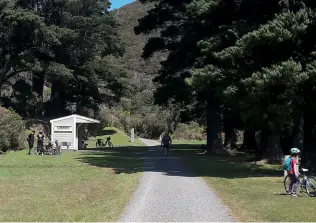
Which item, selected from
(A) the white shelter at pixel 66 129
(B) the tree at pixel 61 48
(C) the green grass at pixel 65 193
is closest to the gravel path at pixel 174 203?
(C) the green grass at pixel 65 193

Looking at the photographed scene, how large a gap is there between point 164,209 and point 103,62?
47.9 m

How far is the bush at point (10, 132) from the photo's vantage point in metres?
38.3

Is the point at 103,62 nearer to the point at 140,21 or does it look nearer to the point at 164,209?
Answer: the point at 140,21

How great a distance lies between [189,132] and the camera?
80625 mm

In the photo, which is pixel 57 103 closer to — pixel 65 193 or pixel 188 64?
pixel 188 64

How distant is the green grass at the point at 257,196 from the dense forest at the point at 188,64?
238 centimetres

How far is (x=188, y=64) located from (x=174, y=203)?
911 inches

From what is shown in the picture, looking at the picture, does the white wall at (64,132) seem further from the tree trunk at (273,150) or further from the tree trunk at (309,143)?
the tree trunk at (309,143)

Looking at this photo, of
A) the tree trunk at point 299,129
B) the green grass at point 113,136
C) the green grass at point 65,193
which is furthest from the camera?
the green grass at point 113,136

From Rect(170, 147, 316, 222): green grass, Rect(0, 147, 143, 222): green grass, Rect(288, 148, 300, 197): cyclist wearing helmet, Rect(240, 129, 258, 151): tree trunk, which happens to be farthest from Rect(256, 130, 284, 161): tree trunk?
Rect(240, 129, 258, 151): tree trunk

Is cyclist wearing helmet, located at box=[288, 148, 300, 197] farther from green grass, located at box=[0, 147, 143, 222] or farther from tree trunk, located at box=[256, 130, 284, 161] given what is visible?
tree trunk, located at box=[256, 130, 284, 161]

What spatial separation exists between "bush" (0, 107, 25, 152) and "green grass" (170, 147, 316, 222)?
19487mm

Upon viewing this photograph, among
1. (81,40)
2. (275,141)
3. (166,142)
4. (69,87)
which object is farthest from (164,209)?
(69,87)

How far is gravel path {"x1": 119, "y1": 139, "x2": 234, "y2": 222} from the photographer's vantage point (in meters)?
11.0
